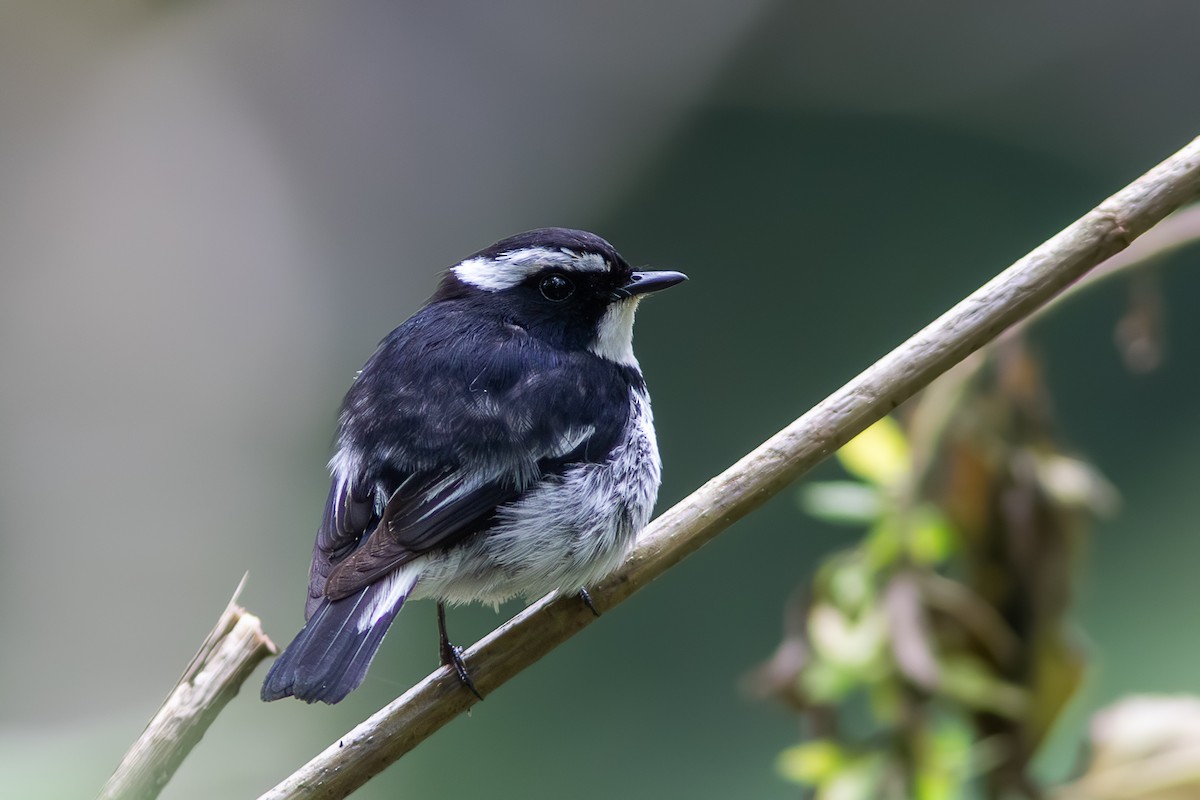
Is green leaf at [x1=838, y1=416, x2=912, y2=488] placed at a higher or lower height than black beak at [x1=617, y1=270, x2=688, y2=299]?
lower

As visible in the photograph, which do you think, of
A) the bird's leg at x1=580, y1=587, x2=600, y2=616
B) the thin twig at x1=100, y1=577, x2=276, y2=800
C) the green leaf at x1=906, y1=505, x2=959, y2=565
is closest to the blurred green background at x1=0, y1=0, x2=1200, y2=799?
the bird's leg at x1=580, y1=587, x2=600, y2=616

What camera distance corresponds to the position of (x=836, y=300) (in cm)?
615

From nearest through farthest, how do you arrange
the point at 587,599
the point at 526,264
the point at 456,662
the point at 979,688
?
1. the point at 979,688
2. the point at 456,662
3. the point at 587,599
4. the point at 526,264

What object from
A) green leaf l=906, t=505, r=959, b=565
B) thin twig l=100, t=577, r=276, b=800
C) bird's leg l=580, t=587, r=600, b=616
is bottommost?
green leaf l=906, t=505, r=959, b=565

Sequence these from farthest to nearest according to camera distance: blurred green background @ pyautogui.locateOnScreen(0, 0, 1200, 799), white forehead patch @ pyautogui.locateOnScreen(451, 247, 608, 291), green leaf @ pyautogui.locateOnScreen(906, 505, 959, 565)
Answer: blurred green background @ pyautogui.locateOnScreen(0, 0, 1200, 799)
white forehead patch @ pyautogui.locateOnScreen(451, 247, 608, 291)
green leaf @ pyautogui.locateOnScreen(906, 505, 959, 565)

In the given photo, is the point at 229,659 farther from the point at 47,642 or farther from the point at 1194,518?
the point at 47,642

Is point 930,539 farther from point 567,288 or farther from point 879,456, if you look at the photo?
point 567,288

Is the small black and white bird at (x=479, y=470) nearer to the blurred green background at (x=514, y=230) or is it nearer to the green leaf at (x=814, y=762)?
the green leaf at (x=814, y=762)

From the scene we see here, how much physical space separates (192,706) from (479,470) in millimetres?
890

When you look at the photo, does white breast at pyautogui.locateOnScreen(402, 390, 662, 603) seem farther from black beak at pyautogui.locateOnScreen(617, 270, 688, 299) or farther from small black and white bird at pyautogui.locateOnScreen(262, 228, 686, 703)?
black beak at pyautogui.locateOnScreen(617, 270, 688, 299)

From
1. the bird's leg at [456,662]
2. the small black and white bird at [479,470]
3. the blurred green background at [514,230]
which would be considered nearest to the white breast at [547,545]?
the small black and white bird at [479,470]

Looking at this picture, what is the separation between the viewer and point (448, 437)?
2.64 metres

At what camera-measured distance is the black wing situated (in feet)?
8.33

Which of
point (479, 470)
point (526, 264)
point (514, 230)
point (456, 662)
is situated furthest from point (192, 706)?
point (514, 230)
